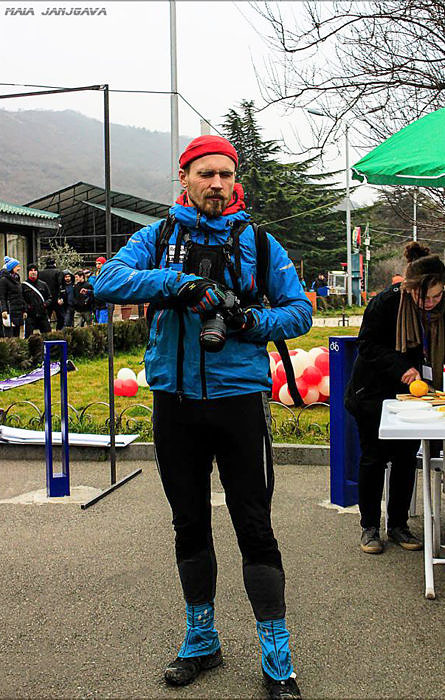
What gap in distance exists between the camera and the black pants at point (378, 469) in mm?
4809

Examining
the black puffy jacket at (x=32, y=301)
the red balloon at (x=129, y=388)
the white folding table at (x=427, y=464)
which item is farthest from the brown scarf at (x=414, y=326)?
the black puffy jacket at (x=32, y=301)

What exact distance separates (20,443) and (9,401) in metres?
3.23

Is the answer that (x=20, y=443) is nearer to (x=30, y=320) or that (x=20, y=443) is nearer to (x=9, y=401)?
(x=9, y=401)

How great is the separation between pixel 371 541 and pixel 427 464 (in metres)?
0.79

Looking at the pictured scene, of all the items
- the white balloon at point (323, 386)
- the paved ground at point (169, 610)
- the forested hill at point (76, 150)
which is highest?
the forested hill at point (76, 150)

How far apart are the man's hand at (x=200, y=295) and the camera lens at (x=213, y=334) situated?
47 mm

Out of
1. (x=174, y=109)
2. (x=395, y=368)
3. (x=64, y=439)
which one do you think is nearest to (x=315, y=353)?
(x=64, y=439)

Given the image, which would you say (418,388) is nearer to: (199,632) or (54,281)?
(199,632)

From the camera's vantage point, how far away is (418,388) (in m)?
4.55

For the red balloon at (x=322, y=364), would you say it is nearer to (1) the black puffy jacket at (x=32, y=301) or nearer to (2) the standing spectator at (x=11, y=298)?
(2) the standing spectator at (x=11, y=298)

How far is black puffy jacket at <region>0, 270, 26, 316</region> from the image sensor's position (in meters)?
15.1

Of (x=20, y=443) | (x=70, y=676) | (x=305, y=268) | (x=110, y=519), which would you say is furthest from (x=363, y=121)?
(x=305, y=268)

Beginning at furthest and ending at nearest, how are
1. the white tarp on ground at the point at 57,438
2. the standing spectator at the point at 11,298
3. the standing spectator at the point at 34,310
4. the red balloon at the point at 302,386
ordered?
the standing spectator at the point at 34,310 < the standing spectator at the point at 11,298 < the red balloon at the point at 302,386 < the white tarp on ground at the point at 57,438

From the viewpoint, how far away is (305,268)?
62188 millimetres
